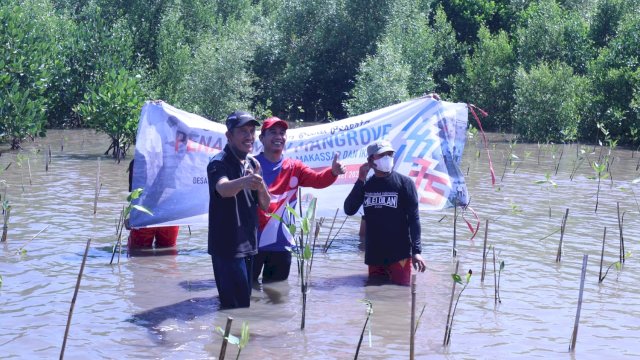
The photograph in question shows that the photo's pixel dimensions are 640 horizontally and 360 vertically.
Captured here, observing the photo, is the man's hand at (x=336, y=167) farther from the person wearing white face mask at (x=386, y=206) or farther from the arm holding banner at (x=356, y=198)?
the arm holding banner at (x=356, y=198)

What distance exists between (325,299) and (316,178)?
114 centimetres

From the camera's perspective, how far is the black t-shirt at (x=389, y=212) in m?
8.20

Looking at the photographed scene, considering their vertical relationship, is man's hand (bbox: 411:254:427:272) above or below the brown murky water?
above

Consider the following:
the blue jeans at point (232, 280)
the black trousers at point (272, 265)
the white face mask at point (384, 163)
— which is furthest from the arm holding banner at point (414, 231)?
the blue jeans at point (232, 280)

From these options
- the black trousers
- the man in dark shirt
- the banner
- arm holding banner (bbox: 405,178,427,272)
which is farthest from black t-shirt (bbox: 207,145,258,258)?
the banner

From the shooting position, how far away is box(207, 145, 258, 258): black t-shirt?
6973 millimetres

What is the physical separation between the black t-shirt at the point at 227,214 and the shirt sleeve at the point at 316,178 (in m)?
1.06

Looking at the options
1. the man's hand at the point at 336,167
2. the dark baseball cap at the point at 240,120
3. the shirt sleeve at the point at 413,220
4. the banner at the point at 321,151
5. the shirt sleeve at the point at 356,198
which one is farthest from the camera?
the banner at the point at 321,151

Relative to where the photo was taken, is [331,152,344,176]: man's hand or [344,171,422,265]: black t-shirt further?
[344,171,422,265]: black t-shirt

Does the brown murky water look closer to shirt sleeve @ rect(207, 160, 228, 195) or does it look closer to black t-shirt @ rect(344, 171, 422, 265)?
black t-shirt @ rect(344, 171, 422, 265)

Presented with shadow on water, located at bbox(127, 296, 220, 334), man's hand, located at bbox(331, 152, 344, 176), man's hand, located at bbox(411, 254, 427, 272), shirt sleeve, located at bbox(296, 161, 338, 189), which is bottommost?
shadow on water, located at bbox(127, 296, 220, 334)

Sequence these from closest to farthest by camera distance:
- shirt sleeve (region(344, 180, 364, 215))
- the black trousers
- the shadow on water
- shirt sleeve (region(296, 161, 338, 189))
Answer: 1. the shadow on water
2. shirt sleeve (region(296, 161, 338, 189))
3. shirt sleeve (region(344, 180, 364, 215))
4. the black trousers

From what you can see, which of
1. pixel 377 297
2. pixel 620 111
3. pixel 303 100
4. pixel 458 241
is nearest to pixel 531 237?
pixel 458 241

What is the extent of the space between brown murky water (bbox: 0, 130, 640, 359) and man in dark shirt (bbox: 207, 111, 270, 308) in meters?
0.50
